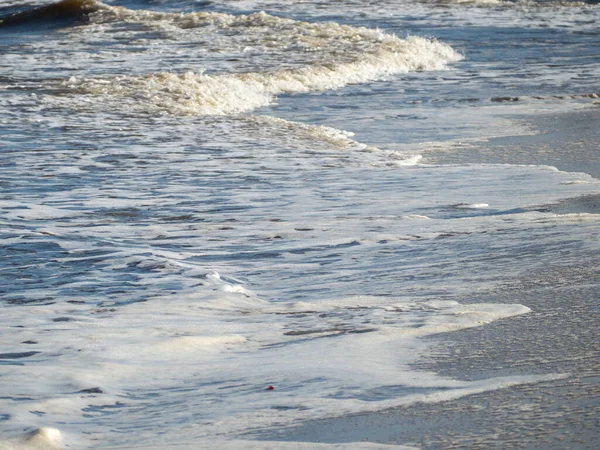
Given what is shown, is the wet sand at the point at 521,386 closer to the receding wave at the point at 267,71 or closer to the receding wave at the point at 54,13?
the receding wave at the point at 267,71

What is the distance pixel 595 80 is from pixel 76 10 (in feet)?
45.4

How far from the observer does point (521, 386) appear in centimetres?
265

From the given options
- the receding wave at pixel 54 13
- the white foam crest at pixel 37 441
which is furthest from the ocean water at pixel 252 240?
the receding wave at pixel 54 13

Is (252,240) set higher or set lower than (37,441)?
lower

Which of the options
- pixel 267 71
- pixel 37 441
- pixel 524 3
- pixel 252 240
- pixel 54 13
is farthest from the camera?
pixel 524 3

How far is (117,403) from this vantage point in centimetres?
274

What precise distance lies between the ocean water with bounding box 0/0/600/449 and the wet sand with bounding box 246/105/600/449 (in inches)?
2.0

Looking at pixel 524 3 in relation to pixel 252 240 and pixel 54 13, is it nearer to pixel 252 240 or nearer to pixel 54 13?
pixel 54 13

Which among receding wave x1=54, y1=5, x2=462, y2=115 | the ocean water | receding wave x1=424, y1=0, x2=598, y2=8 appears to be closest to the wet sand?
the ocean water

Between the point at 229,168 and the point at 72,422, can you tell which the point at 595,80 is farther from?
the point at 72,422

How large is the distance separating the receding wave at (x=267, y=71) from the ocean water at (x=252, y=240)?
0.08 metres

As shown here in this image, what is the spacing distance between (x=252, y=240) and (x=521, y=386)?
238 centimetres

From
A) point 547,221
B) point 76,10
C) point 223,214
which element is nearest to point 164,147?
point 223,214

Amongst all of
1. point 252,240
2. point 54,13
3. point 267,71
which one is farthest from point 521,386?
point 54,13
